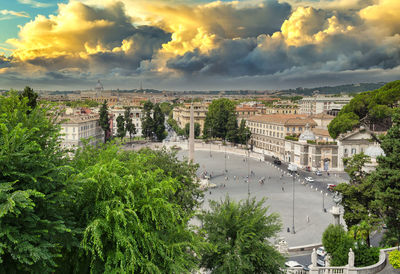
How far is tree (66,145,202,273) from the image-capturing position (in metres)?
10.9

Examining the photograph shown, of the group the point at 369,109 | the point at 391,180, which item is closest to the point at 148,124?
the point at 369,109

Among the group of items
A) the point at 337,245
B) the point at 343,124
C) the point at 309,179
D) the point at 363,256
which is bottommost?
the point at 309,179

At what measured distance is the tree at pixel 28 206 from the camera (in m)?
9.53

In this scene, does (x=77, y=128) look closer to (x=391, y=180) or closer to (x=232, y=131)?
(x=232, y=131)

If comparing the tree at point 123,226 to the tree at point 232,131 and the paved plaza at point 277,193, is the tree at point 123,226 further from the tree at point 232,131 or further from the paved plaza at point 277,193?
the tree at point 232,131

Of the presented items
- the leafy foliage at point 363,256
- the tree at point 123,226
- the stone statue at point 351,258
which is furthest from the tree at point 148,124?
the tree at point 123,226

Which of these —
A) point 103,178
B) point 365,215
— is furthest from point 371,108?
point 103,178

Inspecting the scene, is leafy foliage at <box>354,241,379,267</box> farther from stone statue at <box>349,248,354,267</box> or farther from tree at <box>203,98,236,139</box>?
tree at <box>203,98,236,139</box>

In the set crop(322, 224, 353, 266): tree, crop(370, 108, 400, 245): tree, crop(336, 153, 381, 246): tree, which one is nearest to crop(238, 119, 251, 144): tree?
crop(336, 153, 381, 246): tree

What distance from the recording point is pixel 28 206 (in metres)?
9.41

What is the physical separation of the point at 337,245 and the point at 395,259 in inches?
114

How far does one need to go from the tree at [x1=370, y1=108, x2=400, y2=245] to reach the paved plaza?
278 inches

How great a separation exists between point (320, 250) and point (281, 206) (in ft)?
49.3

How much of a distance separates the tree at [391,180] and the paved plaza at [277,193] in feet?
23.2
